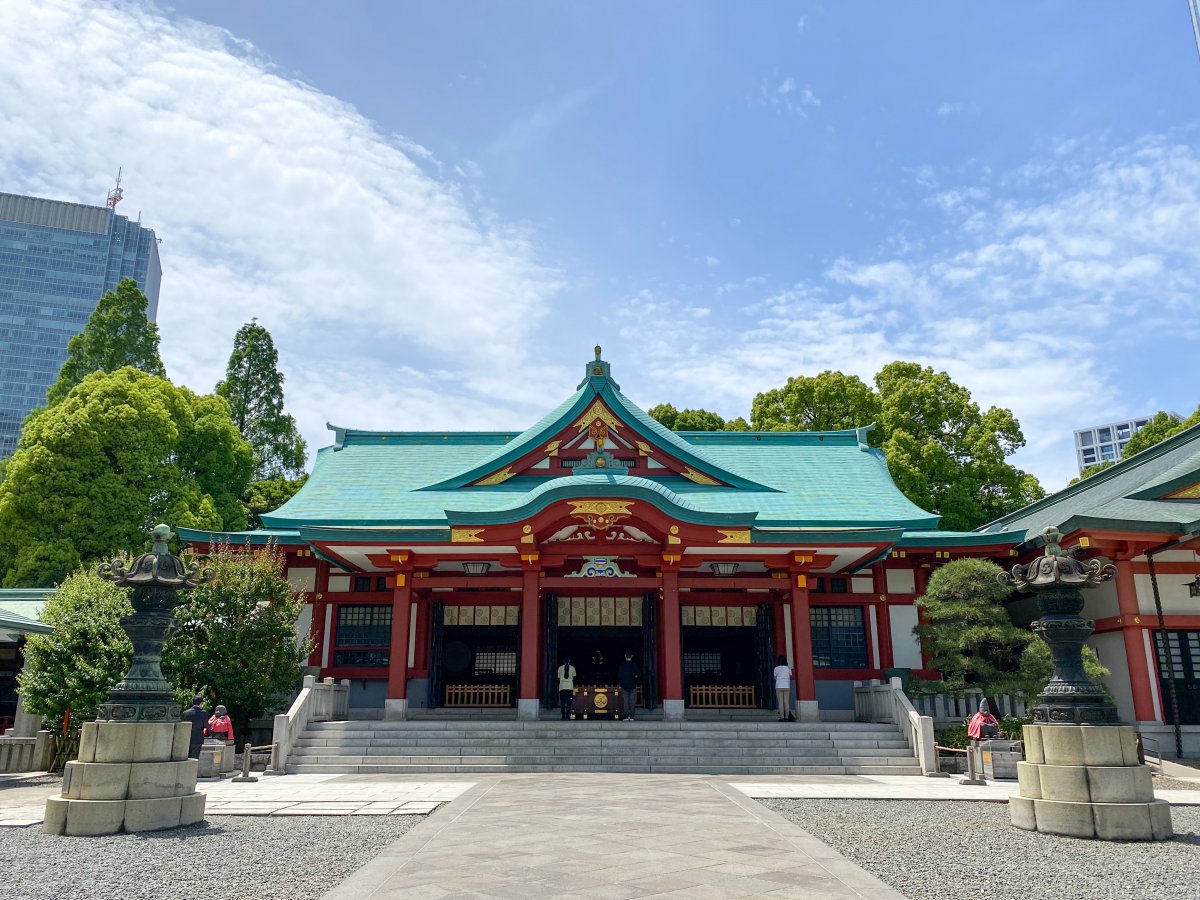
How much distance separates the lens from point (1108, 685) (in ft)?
62.5

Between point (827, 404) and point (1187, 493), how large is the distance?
2066 centimetres

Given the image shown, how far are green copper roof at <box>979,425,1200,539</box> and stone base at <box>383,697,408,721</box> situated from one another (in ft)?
51.3

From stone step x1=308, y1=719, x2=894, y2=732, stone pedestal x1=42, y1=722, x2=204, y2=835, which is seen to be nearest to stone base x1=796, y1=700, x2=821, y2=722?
stone step x1=308, y1=719, x2=894, y2=732

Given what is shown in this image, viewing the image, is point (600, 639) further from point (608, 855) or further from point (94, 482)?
point (94, 482)

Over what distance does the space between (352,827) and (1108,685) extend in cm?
1760

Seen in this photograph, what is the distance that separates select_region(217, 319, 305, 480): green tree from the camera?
50312 mm

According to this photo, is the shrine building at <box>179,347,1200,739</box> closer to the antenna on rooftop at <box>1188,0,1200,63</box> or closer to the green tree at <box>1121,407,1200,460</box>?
the green tree at <box>1121,407,1200,460</box>

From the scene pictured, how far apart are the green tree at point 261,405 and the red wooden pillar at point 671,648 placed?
122 ft

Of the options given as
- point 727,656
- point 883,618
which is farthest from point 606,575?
point 883,618

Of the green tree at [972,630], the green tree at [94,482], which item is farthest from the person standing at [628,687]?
the green tree at [94,482]

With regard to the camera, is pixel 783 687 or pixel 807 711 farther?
pixel 783 687

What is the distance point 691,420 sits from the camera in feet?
148

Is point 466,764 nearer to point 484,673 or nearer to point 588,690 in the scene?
point 588,690

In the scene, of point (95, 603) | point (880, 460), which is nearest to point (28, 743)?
point (95, 603)
